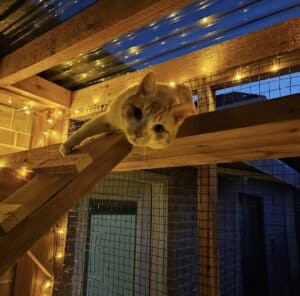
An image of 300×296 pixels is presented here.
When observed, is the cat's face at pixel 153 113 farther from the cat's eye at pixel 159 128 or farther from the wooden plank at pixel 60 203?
the wooden plank at pixel 60 203

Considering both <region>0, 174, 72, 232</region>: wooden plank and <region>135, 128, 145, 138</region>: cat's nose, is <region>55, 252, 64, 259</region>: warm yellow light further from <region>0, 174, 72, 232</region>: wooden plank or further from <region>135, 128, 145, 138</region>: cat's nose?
<region>135, 128, 145, 138</region>: cat's nose

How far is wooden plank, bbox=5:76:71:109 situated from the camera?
1705 millimetres

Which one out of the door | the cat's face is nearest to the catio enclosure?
the cat's face

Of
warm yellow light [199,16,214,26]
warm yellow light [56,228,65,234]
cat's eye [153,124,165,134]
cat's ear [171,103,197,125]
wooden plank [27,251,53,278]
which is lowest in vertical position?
wooden plank [27,251,53,278]

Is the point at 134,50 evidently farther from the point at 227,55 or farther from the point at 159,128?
the point at 159,128

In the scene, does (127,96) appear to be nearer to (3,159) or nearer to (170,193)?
(3,159)

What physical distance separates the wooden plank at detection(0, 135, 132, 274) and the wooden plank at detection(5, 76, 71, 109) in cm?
108

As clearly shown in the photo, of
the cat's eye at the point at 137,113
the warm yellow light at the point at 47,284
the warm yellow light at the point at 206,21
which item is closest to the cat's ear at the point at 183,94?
the cat's eye at the point at 137,113

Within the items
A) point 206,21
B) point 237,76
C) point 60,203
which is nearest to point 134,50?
point 206,21

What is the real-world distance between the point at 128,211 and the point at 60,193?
211 centimetres

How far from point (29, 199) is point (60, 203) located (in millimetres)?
76

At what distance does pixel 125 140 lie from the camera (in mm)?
825

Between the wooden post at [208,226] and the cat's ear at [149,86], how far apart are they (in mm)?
811

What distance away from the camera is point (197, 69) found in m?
1.47
